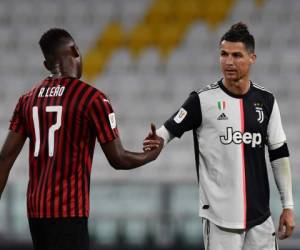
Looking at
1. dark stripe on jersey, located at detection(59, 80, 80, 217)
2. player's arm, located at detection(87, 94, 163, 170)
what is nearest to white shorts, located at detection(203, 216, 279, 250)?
player's arm, located at detection(87, 94, 163, 170)

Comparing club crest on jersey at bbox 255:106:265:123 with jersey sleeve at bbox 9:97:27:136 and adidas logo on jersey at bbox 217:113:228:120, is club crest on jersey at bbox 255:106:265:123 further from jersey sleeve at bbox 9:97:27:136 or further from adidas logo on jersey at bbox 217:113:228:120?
jersey sleeve at bbox 9:97:27:136

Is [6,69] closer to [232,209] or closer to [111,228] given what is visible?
[111,228]

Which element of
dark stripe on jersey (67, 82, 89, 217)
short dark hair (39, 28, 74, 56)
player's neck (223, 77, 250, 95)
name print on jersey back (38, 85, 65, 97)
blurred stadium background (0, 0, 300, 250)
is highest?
blurred stadium background (0, 0, 300, 250)

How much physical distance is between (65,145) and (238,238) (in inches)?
38.7

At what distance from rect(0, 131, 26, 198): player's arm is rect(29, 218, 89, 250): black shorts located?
0.95 ft

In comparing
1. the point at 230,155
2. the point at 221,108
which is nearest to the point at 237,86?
the point at 221,108

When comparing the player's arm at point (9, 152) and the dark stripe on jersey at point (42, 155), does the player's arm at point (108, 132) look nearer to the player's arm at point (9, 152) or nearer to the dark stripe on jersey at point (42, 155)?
the dark stripe on jersey at point (42, 155)

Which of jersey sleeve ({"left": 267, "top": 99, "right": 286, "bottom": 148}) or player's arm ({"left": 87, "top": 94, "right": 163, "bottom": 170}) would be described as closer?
player's arm ({"left": 87, "top": 94, "right": 163, "bottom": 170})

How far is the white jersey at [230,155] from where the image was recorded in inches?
159

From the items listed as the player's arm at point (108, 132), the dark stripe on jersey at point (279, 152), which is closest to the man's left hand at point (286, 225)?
the dark stripe on jersey at point (279, 152)

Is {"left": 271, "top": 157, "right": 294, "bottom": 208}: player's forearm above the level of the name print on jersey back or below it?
below

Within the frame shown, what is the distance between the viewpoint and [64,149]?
3.61 meters

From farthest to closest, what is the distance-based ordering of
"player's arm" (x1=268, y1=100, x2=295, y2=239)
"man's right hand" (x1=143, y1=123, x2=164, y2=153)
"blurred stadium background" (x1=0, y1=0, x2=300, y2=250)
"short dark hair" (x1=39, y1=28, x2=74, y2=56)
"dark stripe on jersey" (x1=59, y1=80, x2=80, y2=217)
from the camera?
1. "blurred stadium background" (x1=0, y1=0, x2=300, y2=250)
2. "player's arm" (x1=268, y1=100, x2=295, y2=239)
3. "man's right hand" (x1=143, y1=123, x2=164, y2=153)
4. "short dark hair" (x1=39, y1=28, x2=74, y2=56)
5. "dark stripe on jersey" (x1=59, y1=80, x2=80, y2=217)

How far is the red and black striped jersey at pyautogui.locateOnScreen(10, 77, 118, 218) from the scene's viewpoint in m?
3.61
